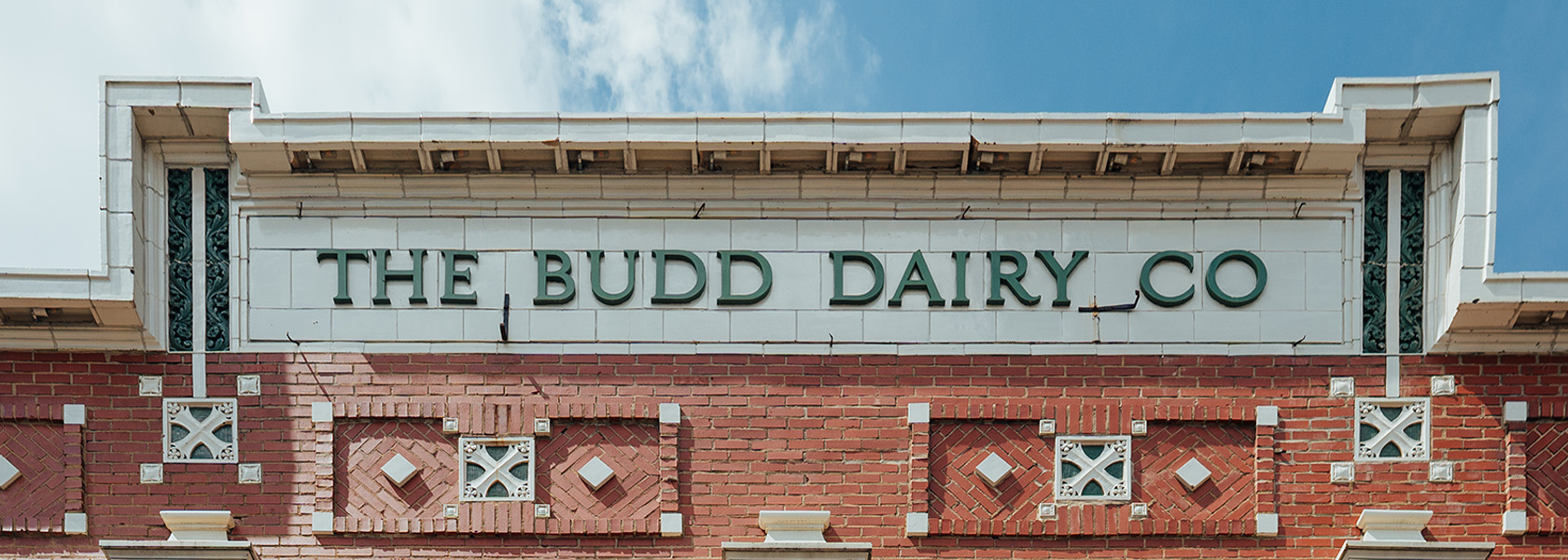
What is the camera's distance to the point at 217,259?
1110 cm

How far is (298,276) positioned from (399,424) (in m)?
1.52

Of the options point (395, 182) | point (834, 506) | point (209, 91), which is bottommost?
point (834, 506)

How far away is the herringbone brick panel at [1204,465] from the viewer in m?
10.9

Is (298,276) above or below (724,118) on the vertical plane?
below

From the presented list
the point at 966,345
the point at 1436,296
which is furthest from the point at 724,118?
the point at 1436,296

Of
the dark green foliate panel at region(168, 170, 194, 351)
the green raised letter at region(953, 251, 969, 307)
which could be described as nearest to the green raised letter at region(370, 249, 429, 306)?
the dark green foliate panel at region(168, 170, 194, 351)

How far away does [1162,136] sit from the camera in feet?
35.4

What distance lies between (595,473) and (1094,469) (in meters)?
4.13

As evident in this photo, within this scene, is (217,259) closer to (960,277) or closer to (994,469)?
(960,277)

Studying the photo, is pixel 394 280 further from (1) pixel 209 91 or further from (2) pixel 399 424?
(1) pixel 209 91

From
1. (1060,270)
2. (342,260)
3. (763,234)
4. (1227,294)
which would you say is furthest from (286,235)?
(1227,294)

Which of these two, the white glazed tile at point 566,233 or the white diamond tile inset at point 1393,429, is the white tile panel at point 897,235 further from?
the white diamond tile inset at point 1393,429

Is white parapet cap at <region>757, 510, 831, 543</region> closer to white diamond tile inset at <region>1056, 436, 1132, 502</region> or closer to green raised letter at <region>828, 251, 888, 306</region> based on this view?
green raised letter at <region>828, 251, 888, 306</region>

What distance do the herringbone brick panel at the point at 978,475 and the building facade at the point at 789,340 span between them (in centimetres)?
3
